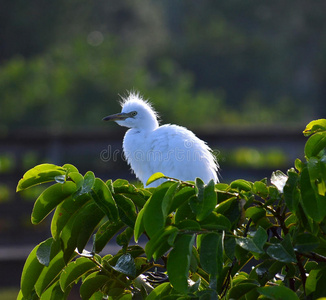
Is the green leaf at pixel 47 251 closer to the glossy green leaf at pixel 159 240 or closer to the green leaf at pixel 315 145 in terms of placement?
the glossy green leaf at pixel 159 240

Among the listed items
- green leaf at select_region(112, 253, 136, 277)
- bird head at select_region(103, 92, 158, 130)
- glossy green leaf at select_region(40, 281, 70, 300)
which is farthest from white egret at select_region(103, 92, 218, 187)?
green leaf at select_region(112, 253, 136, 277)

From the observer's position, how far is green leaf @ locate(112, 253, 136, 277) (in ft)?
3.84

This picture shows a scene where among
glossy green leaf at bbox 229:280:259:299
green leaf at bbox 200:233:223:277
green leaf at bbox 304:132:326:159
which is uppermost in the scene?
green leaf at bbox 304:132:326:159

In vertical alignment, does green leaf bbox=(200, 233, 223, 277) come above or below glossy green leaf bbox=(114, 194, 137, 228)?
below

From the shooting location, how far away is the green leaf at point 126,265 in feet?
3.84

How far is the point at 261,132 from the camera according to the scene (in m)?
5.29

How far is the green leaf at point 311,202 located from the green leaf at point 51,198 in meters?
0.42

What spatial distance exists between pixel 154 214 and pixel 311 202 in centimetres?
26

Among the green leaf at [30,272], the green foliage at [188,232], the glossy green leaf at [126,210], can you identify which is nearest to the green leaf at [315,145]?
the green foliage at [188,232]

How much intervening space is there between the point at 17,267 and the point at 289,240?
4.01m

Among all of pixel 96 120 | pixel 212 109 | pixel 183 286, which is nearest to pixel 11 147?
pixel 183 286

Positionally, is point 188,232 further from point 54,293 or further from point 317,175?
point 54,293

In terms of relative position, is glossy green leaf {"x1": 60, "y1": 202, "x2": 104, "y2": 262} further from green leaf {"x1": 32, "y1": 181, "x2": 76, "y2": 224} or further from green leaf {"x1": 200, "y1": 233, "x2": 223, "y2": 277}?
green leaf {"x1": 200, "y1": 233, "x2": 223, "y2": 277}

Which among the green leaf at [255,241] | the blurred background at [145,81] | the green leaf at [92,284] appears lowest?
the green leaf at [92,284]
